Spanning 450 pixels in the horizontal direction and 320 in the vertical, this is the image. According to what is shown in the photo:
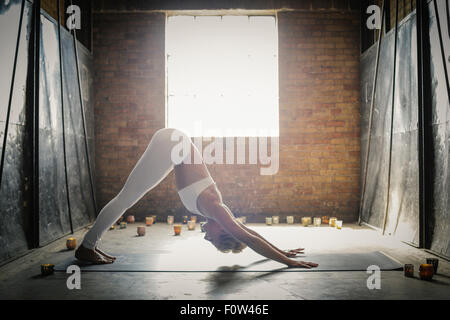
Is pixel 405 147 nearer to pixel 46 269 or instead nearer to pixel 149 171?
pixel 149 171

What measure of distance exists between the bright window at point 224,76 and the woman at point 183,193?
2.80 metres

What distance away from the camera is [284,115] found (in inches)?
227

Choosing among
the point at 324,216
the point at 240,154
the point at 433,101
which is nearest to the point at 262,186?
the point at 240,154

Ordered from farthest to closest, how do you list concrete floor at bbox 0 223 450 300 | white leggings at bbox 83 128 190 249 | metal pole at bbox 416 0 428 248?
metal pole at bbox 416 0 428 248, white leggings at bbox 83 128 190 249, concrete floor at bbox 0 223 450 300

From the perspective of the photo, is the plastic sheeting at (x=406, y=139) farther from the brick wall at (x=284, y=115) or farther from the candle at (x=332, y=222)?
the candle at (x=332, y=222)

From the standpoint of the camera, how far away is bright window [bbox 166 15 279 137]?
5.80 metres

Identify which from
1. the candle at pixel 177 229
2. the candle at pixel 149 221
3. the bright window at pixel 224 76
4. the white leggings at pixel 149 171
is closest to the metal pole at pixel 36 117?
the white leggings at pixel 149 171

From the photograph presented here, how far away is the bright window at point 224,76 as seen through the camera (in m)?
5.80

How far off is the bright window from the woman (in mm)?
2804

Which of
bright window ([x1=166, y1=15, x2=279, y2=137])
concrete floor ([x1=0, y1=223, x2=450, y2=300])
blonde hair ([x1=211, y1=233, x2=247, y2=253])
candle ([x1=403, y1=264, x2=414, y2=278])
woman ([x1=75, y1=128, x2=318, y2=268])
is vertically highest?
bright window ([x1=166, y1=15, x2=279, y2=137])

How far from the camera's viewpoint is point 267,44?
5863mm

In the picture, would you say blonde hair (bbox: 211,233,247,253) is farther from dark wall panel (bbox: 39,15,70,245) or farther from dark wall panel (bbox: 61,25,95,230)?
dark wall panel (bbox: 61,25,95,230)

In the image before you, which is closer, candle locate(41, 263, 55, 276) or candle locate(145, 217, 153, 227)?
candle locate(41, 263, 55, 276)

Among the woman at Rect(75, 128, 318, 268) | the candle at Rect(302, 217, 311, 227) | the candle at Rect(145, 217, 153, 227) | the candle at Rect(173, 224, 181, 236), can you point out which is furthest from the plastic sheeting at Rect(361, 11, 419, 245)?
the candle at Rect(145, 217, 153, 227)
